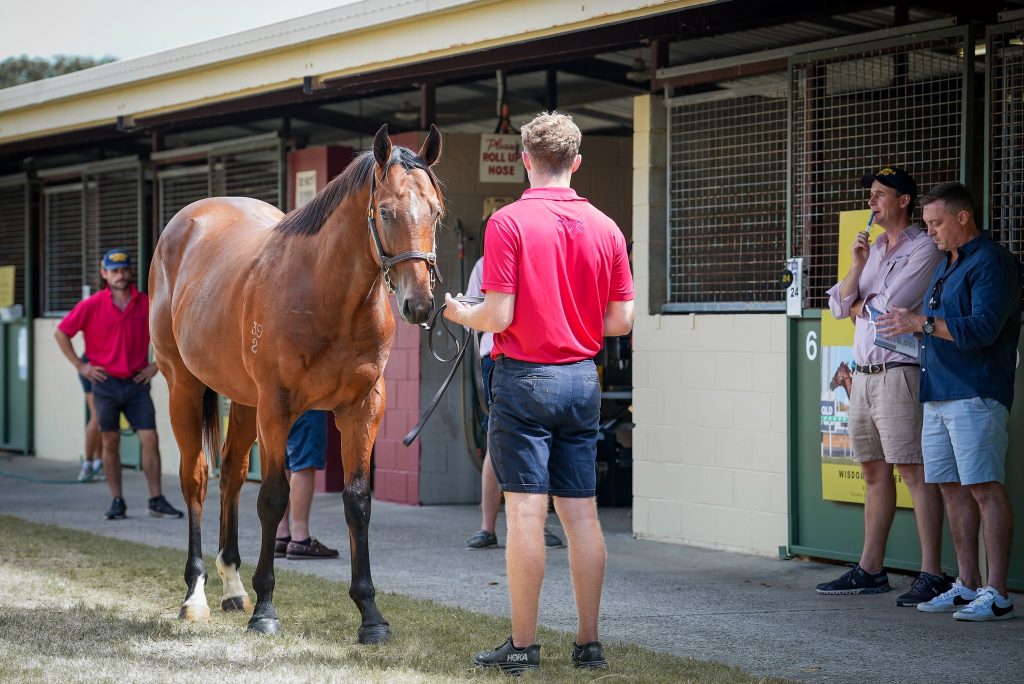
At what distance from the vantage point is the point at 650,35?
24.0 ft

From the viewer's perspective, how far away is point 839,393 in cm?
692

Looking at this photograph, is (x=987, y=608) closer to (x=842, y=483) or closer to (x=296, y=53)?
(x=842, y=483)

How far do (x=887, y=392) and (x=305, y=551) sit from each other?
3334 mm

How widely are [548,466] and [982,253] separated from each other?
2408mm

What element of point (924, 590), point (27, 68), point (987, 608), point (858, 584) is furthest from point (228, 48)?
point (27, 68)

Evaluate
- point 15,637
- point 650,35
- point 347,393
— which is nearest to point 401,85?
point 650,35

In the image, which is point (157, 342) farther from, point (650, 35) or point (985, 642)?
point (985, 642)

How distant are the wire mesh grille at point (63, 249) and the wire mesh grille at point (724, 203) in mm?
7397

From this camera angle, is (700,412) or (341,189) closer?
(341,189)

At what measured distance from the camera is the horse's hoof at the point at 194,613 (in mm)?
5492

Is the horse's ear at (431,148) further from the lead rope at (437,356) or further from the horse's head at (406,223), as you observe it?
the lead rope at (437,356)

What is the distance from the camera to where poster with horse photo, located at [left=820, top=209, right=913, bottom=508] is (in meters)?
6.87

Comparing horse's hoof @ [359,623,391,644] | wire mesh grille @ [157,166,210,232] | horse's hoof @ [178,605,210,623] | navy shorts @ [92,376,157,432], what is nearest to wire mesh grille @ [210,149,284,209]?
wire mesh grille @ [157,166,210,232]

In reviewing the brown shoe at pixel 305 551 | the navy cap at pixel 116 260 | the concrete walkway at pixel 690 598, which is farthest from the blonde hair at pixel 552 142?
the navy cap at pixel 116 260
